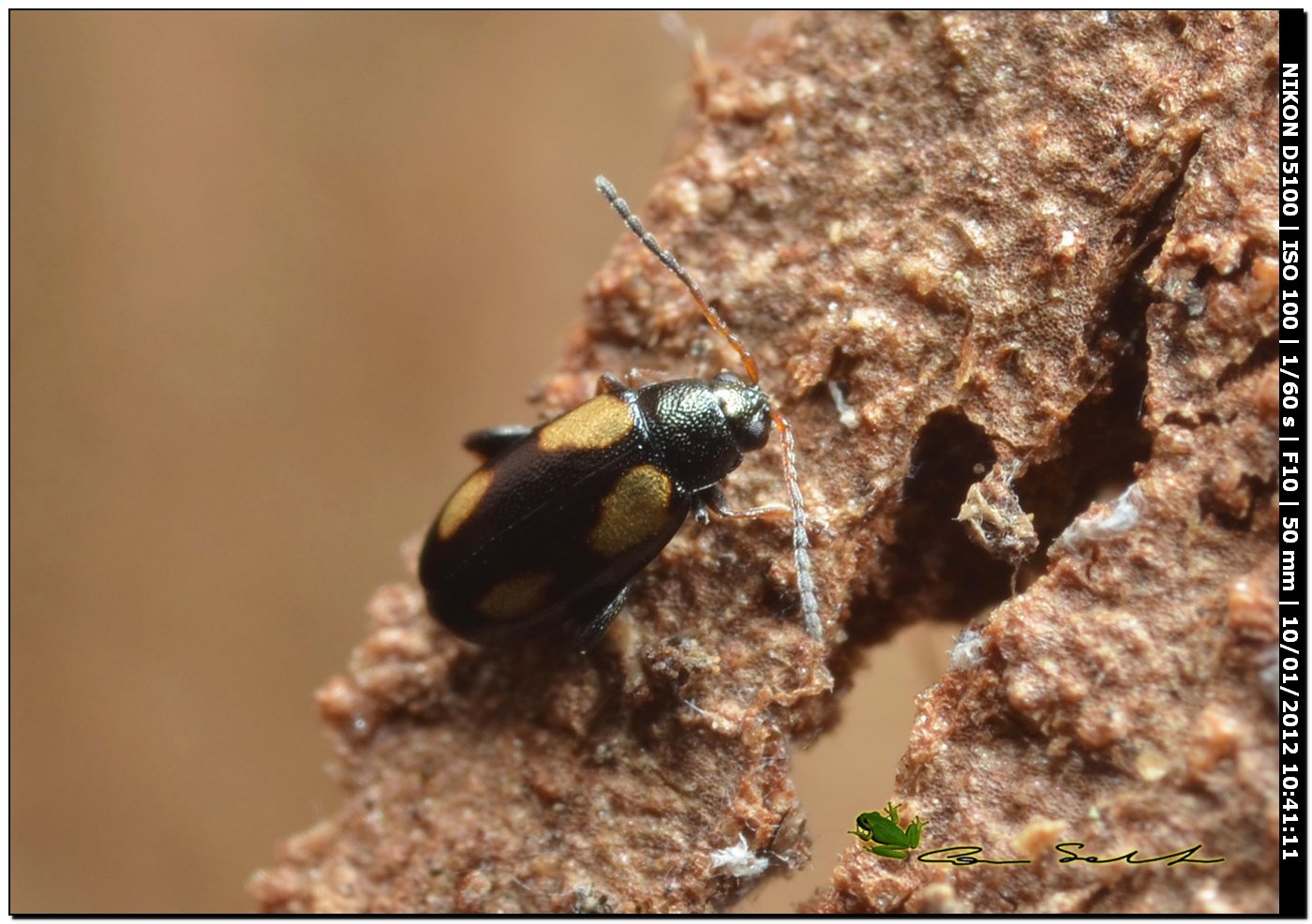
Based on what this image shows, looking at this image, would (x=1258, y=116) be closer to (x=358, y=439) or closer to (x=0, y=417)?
(x=358, y=439)

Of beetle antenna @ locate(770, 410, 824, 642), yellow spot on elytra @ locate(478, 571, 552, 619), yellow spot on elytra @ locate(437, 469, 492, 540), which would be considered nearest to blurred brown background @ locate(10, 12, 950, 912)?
yellow spot on elytra @ locate(437, 469, 492, 540)

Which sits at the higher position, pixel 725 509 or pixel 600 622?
pixel 725 509

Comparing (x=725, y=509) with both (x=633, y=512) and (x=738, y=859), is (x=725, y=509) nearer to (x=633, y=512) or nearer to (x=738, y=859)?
(x=633, y=512)

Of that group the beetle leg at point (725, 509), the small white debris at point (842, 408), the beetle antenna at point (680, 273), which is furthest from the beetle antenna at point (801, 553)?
the beetle antenna at point (680, 273)
